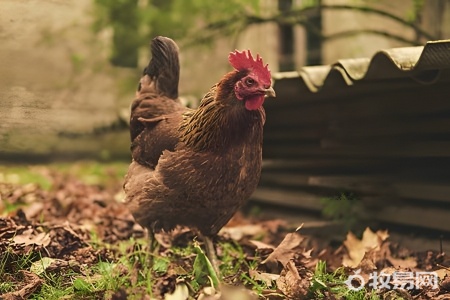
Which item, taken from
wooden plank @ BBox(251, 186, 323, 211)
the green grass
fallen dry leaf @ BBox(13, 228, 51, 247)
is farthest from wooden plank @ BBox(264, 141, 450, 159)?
fallen dry leaf @ BBox(13, 228, 51, 247)

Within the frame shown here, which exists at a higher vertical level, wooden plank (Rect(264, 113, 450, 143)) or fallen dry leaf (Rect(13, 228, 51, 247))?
wooden plank (Rect(264, 113, 450, 143))

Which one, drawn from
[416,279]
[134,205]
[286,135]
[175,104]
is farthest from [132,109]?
[416,279]

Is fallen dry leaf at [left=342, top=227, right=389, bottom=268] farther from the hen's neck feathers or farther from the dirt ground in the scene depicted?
the hen's neck feathers

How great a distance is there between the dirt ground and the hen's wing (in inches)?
22.6

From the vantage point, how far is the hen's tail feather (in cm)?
267

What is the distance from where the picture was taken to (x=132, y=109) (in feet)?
9.35

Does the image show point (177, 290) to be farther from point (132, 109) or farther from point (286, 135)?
point (286, 135)

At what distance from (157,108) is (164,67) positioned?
0.77 ft

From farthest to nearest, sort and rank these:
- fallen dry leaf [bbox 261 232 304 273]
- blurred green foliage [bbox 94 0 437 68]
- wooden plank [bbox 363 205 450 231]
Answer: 1. blurred green foliage [bbox 94 0 437 68]
2. wooden plank [bbox 363 205 450 231]
3. fallen dry leaf [bbox 261 232 304 273]

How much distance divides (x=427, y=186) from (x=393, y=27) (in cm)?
374

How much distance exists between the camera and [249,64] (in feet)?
7.15

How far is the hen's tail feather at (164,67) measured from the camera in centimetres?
267

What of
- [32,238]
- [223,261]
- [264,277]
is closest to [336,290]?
[264,277]

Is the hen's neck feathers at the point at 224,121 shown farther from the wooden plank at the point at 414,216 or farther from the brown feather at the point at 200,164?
the wooden plank at the point at 414,216
